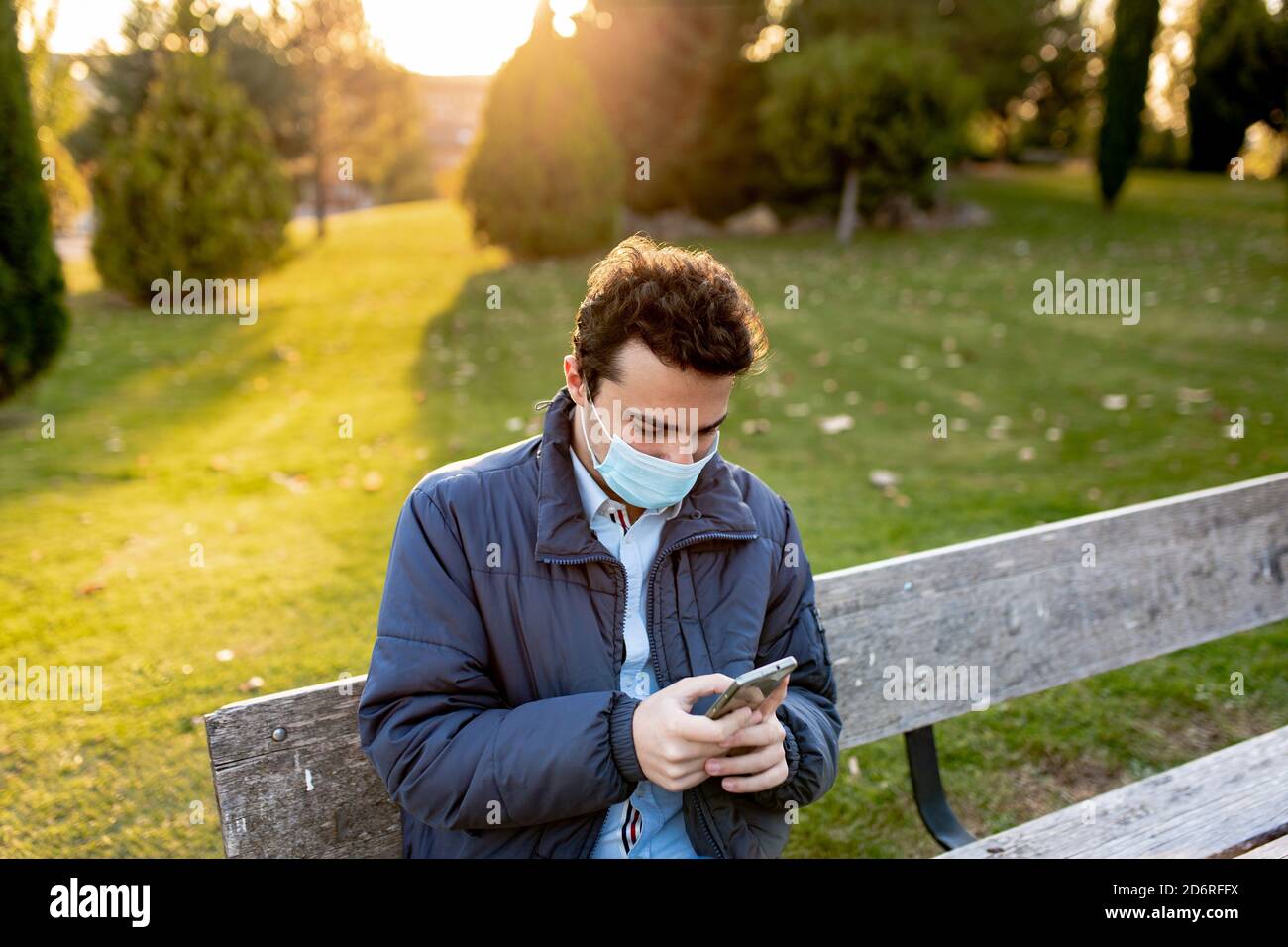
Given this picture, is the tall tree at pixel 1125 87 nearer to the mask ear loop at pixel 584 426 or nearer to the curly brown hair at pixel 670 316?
the curly brown hair at pixel 670 316

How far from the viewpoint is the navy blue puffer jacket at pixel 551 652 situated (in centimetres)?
180

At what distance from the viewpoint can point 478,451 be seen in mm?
6902

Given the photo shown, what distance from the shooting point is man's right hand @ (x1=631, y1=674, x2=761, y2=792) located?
5.64 feet

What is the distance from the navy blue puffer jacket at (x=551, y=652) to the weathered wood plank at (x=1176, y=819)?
1.58 ft

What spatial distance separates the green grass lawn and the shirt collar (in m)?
1.62

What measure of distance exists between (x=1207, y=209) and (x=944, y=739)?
65.4 feet

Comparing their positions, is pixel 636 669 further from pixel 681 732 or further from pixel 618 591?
pixel 681 732

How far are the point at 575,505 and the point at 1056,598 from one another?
1.66m

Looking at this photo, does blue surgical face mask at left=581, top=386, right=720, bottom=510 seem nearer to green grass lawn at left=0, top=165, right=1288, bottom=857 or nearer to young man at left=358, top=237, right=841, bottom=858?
young man at left=358, top=237, right=841, bottom=858

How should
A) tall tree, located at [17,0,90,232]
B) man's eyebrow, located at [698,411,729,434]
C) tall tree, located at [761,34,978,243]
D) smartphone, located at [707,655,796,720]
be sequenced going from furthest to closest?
tall tree, located at [761,34,978,243]
tall tree, located at [17,0,90,232]
man's eyebrow, located at [698,411,729,434]
smartphone, located at [707,655,796,720]

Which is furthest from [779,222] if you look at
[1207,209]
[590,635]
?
[590,635]

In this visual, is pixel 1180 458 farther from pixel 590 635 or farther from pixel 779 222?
pixel 779 222

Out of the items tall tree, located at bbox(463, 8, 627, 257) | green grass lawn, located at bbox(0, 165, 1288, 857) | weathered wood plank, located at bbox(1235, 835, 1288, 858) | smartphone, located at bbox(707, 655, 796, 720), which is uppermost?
tall tree, located at bbox(463, 8, 627, 257)

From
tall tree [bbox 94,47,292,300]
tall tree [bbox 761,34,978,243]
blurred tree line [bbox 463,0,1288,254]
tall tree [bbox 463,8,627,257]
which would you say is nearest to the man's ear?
tall tree [bbox 94,47,292,300]
